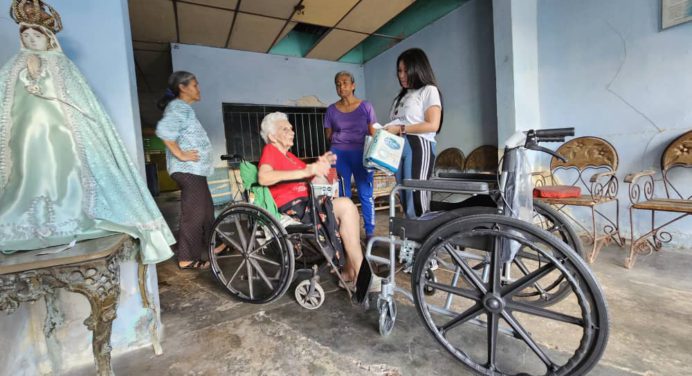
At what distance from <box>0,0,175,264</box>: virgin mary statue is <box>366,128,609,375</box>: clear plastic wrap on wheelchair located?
3.12 ft

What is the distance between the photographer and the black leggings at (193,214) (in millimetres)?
2078

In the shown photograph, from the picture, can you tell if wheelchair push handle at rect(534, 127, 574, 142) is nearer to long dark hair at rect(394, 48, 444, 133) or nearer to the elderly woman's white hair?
long dark hair at rect(394, 48, 444, 133)

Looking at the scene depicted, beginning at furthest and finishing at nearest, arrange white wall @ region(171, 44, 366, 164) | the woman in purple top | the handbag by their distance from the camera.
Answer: white wall @ region(171, 44, 366, 164)
the woman in purple top
the handbag

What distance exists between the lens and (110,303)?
2.85ft

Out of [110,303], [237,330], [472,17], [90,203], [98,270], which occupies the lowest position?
[237,330]

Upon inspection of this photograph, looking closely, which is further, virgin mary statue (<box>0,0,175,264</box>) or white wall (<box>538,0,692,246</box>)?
white wall (<box>538,0,692,246</box>)

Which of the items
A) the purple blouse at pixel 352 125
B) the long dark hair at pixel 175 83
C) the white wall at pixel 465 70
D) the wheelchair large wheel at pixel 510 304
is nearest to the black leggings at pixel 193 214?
the long dark hair at pixel 175 83

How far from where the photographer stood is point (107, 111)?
1202 millimetres

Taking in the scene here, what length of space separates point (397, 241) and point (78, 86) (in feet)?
4.11

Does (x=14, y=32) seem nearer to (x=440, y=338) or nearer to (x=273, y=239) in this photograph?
(x=273, y=239)

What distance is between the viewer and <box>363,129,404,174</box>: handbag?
49.5 inches

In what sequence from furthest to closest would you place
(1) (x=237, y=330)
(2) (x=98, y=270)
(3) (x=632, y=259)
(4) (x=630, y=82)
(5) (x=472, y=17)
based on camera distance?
(5) (x=472, y=17) → (4) (x=630, y=82) → (3) (x=632, y=259) → (1) (x=237, y=330) → (2) (x=98, y=270)

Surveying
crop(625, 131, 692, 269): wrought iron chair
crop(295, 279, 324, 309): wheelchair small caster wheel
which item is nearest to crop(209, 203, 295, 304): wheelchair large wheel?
crop(295, 279, 324, 309): wheelchair small caster wheel

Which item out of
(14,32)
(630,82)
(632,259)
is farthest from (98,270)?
(630,82)
